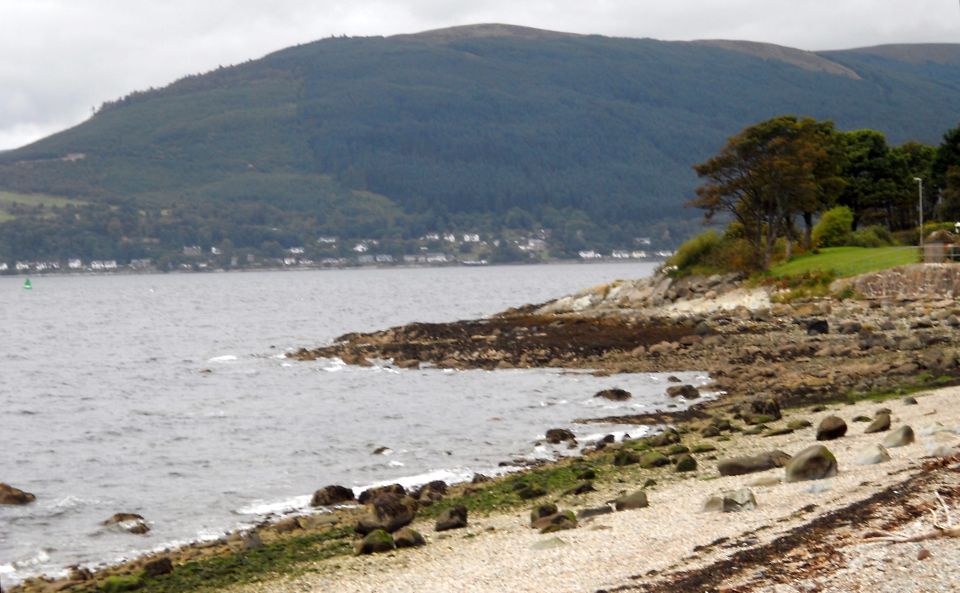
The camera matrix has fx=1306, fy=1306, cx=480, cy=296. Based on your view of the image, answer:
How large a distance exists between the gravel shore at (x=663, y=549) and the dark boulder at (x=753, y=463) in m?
0.21

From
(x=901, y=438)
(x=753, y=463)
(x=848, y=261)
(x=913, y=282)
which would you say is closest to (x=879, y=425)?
(x=901, y=438)

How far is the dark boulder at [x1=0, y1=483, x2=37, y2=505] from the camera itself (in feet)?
81.7

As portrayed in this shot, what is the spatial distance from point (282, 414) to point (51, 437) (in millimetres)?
6456

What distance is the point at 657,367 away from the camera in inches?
1726

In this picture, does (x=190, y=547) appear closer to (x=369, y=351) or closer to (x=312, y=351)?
(x=369, y=351)

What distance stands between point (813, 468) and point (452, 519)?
511 centimetres

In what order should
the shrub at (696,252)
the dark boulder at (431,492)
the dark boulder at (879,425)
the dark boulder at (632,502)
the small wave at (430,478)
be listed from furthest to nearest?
the shrub at (696,252), the small wave at (430,478), the dark boulder at (431,492), the dark boulder at (879,425), the dark boulder at (632,502)

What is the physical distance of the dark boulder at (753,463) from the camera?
1898 cm

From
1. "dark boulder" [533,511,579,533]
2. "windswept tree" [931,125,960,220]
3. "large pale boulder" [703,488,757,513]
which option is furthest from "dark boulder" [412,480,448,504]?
"windswept tree" [931,125,960,220]

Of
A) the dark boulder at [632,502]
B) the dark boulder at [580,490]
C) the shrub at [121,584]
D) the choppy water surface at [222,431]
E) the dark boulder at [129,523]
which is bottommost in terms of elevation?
the choppy water surface at [222,431]

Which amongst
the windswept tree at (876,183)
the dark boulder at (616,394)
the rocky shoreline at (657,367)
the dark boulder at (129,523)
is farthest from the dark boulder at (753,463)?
the windswept tree at (876,183)

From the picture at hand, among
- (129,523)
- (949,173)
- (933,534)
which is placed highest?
(949,173)

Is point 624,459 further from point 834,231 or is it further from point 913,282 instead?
point 834,231

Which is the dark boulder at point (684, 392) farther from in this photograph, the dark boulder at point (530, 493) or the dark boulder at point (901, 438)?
the dark boulder at point (901, 438)
